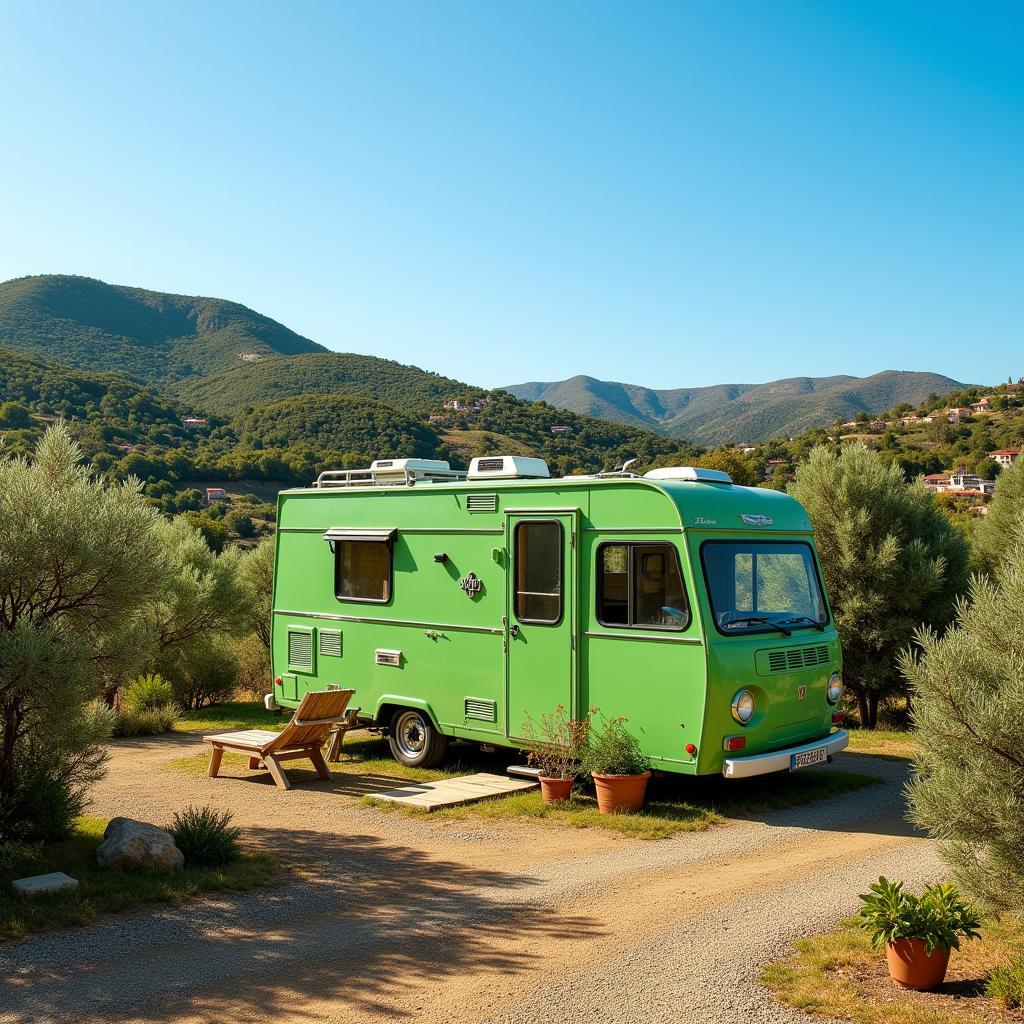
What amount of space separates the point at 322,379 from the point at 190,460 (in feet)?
102

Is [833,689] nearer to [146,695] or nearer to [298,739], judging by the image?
[298,739]

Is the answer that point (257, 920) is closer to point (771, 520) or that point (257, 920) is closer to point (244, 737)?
point (244, 737)

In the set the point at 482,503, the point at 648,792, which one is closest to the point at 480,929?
the point at 648,792

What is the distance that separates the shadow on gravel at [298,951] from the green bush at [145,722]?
7.41m

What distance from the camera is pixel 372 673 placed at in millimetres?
10680

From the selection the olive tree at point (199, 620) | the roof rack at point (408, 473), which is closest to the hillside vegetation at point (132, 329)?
the olive tree at point (199, 620)

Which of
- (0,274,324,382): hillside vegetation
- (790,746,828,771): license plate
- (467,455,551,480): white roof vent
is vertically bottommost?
(790,746,828,771): license plate

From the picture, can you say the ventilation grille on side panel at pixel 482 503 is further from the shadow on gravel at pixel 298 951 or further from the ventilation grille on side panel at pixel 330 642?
the shadow on gravel at pixel 298 951

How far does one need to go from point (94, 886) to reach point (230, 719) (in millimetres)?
9225

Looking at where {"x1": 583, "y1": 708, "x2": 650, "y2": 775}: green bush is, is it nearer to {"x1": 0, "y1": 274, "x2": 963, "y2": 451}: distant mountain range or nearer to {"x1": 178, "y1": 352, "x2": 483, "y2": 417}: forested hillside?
{"x1": 0, "y1": 274, "x2": 963, "y2": 451}: distant mountain range

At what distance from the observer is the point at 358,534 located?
1079 cm

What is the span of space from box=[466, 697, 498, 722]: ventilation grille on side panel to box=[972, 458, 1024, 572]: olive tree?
31.0 feet

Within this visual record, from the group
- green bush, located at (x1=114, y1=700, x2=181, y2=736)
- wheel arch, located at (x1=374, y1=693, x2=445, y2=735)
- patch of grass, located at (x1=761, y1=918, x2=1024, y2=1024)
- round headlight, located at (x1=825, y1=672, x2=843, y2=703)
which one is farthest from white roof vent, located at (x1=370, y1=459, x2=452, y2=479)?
patch of grass, located at (x1=761, y1=918, x2=1024, y2=1024)

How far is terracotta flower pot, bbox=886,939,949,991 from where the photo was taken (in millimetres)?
4613
